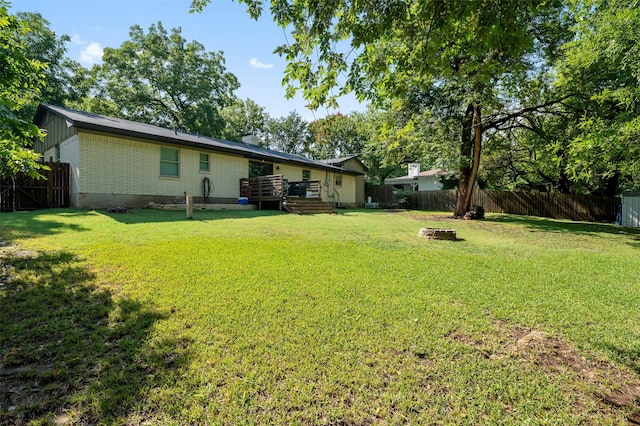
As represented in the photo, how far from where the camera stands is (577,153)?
898 centimetres

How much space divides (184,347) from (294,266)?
2330 mm

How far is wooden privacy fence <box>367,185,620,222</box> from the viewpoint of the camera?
638 inches

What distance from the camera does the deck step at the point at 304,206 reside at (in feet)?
44.3

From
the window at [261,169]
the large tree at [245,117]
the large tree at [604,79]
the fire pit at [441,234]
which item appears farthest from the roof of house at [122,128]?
the large tree at [245,117]

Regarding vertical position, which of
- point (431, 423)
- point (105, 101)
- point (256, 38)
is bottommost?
point (431, 423)

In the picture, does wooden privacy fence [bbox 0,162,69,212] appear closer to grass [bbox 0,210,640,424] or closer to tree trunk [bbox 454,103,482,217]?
grass [bbox 0,210,640,424]

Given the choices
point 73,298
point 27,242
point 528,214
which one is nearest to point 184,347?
point 73,298

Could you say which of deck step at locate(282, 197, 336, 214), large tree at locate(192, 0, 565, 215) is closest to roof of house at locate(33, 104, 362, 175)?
deck step at locate(282, 197, 336, 214)

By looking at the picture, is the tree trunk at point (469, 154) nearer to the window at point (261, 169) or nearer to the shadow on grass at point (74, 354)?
the window at point (261, 169)

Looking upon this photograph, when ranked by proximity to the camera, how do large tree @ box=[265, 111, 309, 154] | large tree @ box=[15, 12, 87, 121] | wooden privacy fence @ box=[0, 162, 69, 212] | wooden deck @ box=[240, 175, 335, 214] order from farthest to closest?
large tree @ box=[265, 111, 309, 154], large tree @ box=[15, 12, 87, 121], wooden deck @ box=[240, 175, 335, 214], wooden privacy fence @ box=[0, 162, 69, 212]

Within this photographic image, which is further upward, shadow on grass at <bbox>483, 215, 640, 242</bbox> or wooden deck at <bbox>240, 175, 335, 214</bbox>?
wooden deck at <bbox>240, 175, 335, 214</bbox>

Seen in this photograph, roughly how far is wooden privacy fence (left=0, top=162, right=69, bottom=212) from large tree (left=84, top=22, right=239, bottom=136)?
16.5 metres

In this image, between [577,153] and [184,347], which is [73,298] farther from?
[577,153]

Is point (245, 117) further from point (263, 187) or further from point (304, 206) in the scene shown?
point (304, 206)
